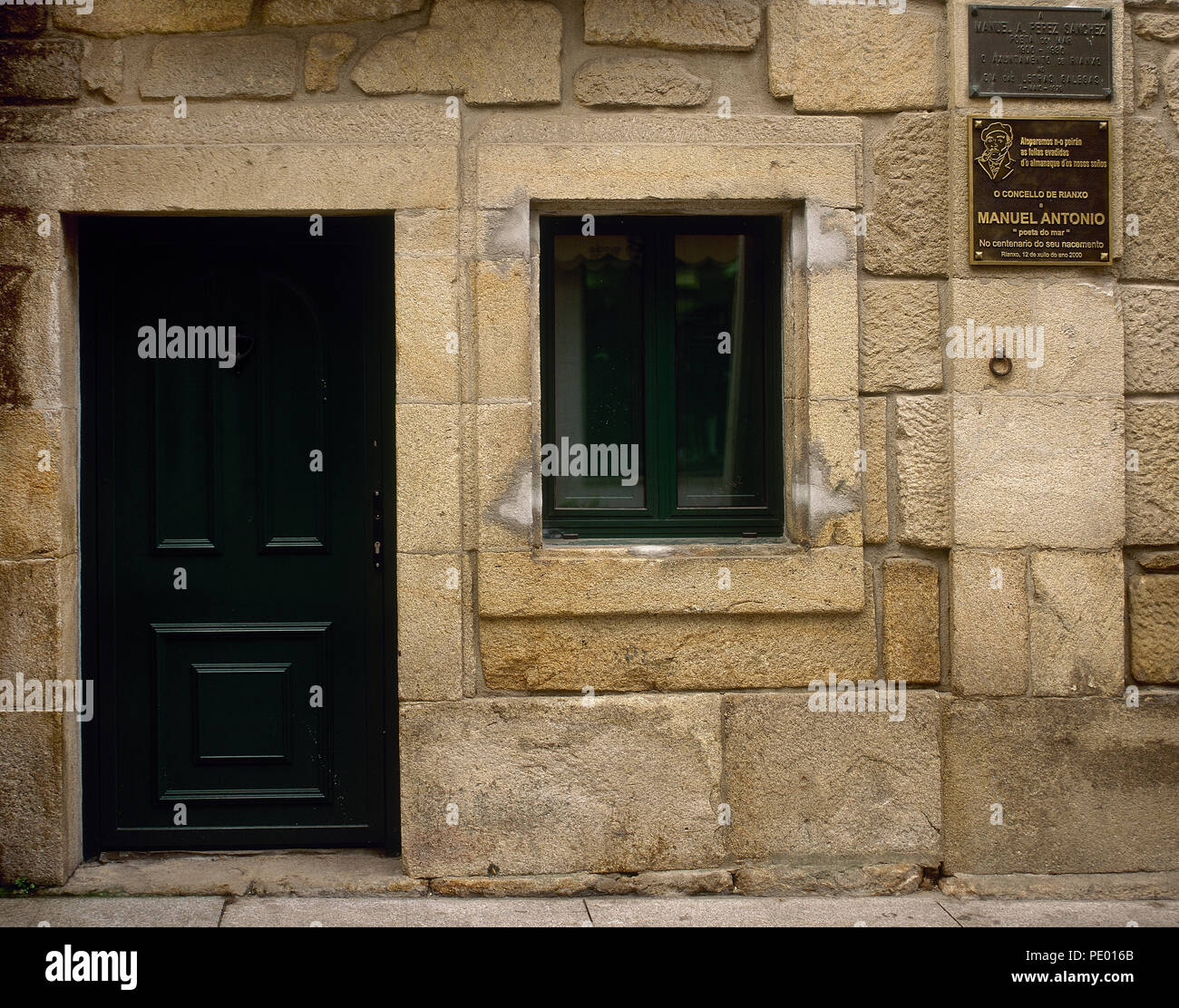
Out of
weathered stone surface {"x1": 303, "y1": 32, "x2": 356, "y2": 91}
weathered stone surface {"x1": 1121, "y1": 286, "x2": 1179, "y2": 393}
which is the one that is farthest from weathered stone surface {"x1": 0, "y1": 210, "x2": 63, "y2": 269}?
weathered stone surface {"x1": 1121, "y1": 286, "x2": 1179, "y2": 393}

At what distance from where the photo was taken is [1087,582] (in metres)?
3.90

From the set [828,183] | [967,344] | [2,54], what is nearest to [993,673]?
[967,344]

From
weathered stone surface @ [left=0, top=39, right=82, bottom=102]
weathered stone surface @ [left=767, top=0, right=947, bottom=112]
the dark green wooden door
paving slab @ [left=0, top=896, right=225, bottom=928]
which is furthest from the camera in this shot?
the dark green wooden door

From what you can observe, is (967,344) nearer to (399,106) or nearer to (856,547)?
(856,547)

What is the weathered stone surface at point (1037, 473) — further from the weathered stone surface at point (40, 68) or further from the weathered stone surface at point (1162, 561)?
the weathered stone surface at point (40, 68)

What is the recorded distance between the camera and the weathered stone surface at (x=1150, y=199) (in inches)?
155

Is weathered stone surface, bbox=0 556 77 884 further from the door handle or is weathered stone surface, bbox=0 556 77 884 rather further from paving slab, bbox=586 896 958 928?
paving slab, bbox=586 896 958 928

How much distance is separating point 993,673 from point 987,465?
30.3 inches

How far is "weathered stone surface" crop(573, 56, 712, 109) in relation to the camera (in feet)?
12.7

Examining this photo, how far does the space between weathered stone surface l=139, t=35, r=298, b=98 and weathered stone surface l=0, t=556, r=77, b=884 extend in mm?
1423

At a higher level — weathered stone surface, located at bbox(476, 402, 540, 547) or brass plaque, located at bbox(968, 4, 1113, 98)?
brass plaque, located at bbox(968, 4, 1113, 98)

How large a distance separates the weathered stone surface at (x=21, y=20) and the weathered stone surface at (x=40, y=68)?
0.12 feet

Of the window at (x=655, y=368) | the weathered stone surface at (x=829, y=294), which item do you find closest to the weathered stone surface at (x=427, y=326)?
the window at (x=655, y=368)

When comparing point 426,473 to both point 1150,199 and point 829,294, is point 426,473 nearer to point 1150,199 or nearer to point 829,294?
point 829,294
